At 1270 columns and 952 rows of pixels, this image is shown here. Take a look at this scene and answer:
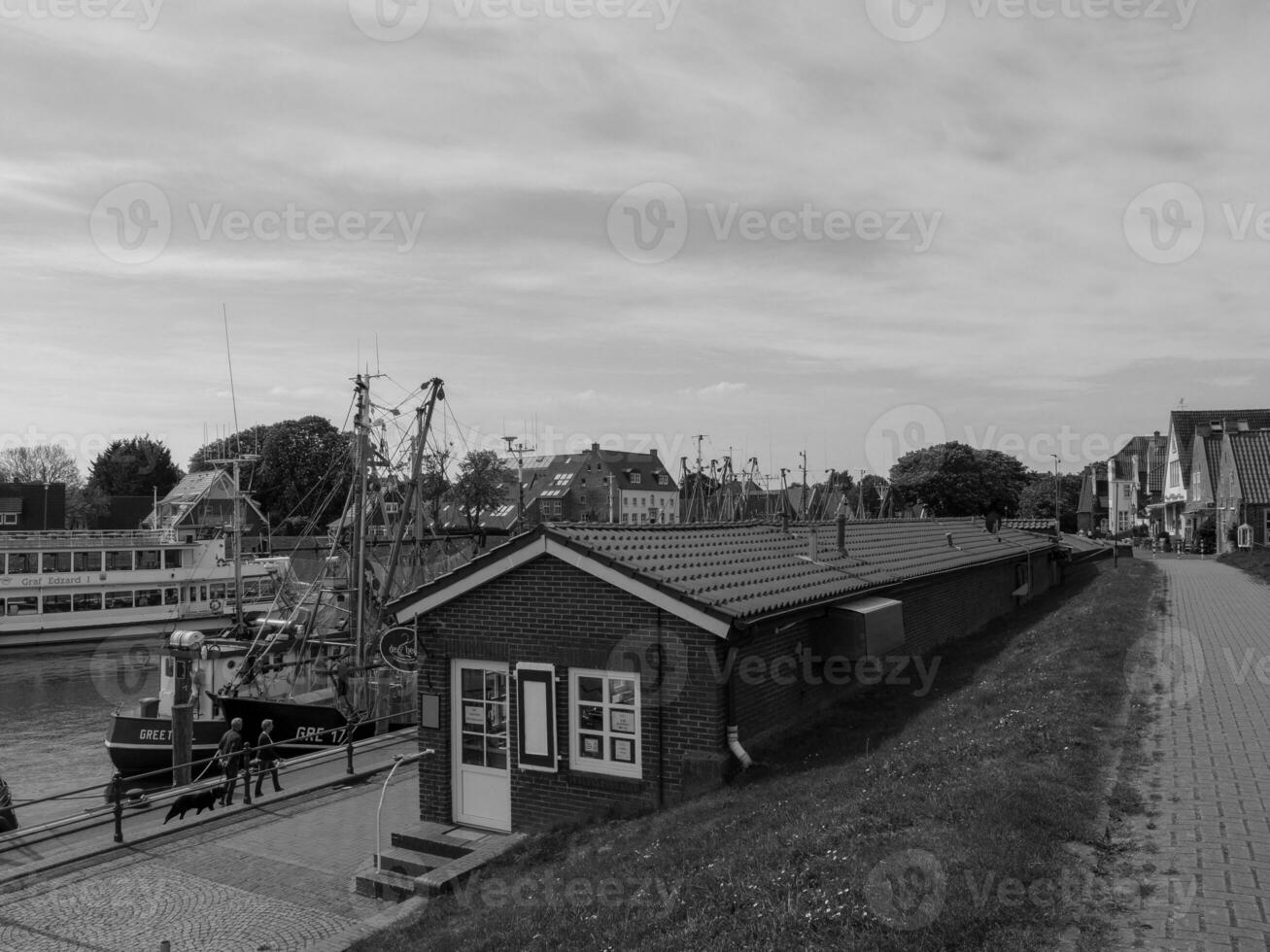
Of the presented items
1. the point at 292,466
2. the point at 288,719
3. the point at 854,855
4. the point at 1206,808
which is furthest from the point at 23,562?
the point at 1206,808

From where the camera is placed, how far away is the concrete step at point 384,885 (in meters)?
10.9

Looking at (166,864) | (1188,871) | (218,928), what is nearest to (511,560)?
(218,928)

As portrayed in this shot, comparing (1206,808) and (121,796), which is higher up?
(1206,808)

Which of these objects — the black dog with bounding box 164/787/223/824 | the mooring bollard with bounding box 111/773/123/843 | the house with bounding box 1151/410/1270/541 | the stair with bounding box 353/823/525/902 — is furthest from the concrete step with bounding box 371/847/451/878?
the house with bounding box 1151/410/1270/541

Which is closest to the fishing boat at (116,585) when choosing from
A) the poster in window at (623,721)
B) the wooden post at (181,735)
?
the wooden post at (181,735)

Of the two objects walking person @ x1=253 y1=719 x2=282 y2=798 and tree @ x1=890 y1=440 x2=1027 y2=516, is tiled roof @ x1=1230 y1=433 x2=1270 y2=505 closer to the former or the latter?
tree @ x1=890 y1=440 x2=1027 y2=516

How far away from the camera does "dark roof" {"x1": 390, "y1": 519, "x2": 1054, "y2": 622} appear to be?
11.6 meters

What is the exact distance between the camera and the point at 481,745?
12.5 m

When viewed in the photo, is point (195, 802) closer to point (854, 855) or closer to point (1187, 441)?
point (854, 855)

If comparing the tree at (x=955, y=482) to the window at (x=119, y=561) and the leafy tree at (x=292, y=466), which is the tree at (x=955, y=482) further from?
the window at (x=119, y=561)

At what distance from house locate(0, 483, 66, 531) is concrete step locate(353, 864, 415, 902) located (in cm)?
7327

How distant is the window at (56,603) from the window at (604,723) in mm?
53243

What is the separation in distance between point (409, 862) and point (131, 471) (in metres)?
100

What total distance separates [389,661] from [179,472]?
91727mm
